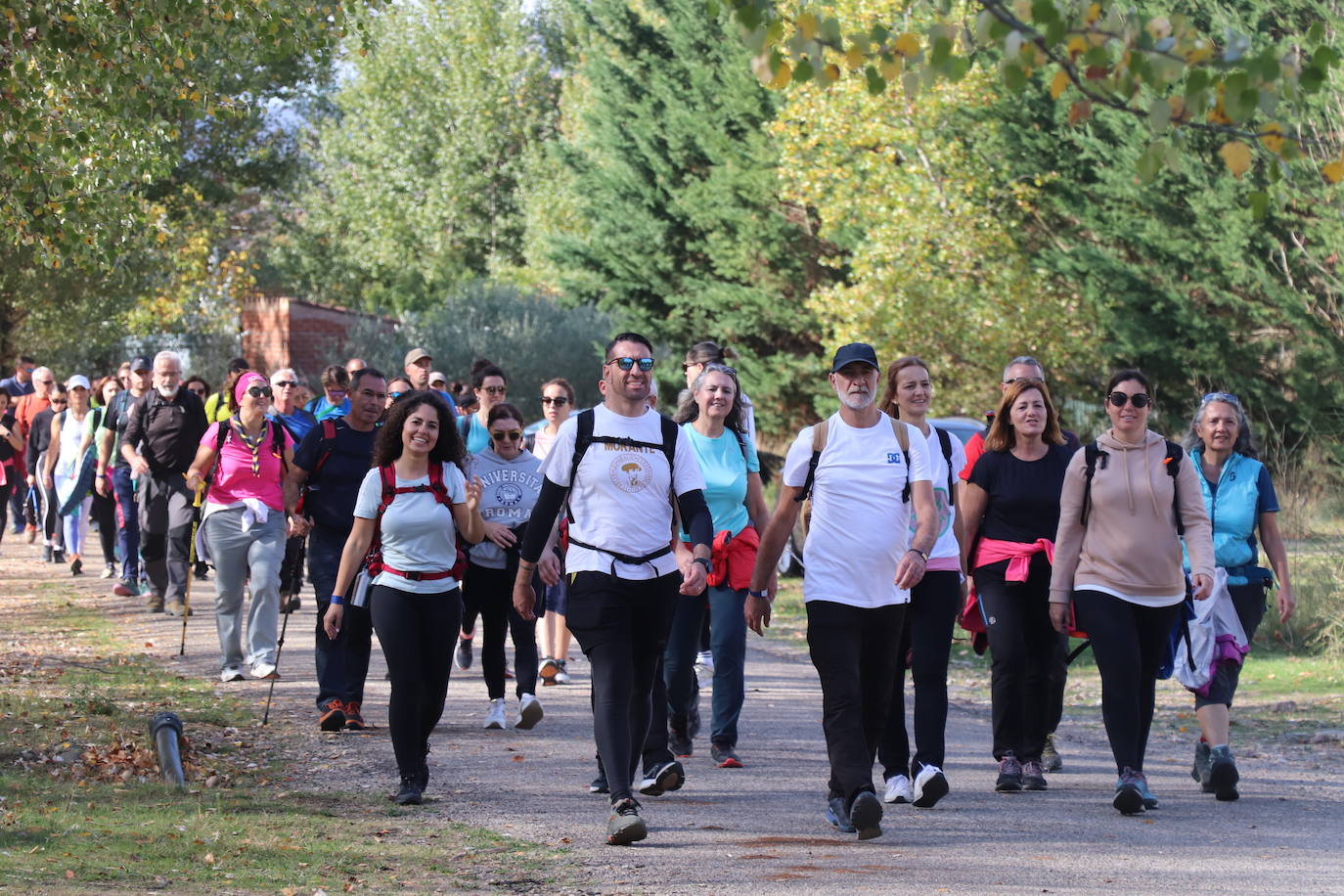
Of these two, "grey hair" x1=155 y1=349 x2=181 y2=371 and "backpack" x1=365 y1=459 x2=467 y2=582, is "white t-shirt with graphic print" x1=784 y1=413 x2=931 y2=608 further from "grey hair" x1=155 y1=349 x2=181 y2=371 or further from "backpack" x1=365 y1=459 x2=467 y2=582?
"grey hair" x1=155 y1=349 x2=181 y2=371

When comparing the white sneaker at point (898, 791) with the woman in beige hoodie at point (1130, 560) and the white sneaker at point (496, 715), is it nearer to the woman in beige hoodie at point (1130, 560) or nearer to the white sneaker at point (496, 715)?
the woman in beige hoodie at point (1130, 560)

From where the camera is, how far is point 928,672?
25.8ft

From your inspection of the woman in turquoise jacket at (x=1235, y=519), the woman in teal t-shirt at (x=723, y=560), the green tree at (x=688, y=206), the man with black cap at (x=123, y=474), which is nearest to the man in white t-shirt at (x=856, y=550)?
the woman in teal t-shirt at (x=723, y=560)

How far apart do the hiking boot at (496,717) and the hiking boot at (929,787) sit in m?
3.00

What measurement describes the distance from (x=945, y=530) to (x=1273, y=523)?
74.1 inches

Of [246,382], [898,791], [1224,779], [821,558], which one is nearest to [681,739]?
[898,791]

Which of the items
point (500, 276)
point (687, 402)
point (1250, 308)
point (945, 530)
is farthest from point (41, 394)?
point (500, 276)

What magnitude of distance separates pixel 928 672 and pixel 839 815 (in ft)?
2.99

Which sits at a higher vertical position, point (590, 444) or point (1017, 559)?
point (590, 444)

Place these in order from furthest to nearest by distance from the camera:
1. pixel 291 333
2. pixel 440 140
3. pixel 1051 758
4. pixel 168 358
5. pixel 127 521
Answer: pixel 440 140 < pixel 291 333 < pixel 127 521 < pixel 168 358 < pixel 1051 758

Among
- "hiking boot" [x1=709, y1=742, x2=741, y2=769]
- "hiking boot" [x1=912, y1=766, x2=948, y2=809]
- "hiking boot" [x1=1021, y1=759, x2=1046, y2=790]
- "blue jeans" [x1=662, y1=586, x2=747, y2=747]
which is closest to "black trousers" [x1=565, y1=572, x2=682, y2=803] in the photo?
"hiking boot" [x1=912, y1=766, x2=948, y2=809]

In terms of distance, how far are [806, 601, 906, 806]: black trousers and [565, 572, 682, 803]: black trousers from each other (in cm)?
66

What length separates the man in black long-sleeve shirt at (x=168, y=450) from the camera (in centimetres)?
1460

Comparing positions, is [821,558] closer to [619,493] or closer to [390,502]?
[619,493]
